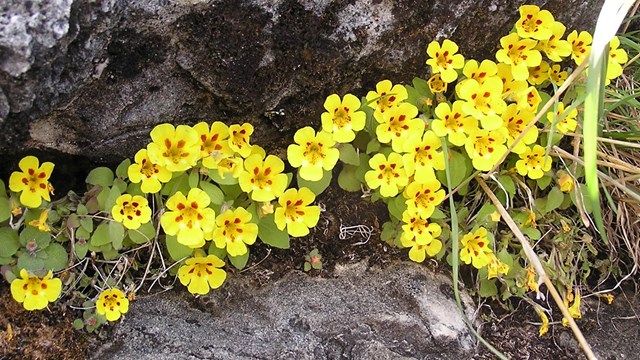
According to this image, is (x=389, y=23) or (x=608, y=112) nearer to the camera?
(x=389, y=23)

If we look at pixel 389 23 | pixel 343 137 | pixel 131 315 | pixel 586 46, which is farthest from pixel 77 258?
pixel 586 46

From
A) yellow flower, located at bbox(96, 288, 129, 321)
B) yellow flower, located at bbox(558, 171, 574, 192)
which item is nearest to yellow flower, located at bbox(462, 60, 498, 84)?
yellow flower, located at bbox(558, 171, 574, 192)

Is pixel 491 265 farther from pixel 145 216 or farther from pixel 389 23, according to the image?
pixel 145 216

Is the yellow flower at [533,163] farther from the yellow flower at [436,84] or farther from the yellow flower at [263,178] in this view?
the yellow flower at [263,178]

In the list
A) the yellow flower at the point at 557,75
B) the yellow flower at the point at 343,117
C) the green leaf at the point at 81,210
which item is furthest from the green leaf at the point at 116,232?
the yellow flower at the point at 557,75

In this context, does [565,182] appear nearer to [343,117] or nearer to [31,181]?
[343,117]

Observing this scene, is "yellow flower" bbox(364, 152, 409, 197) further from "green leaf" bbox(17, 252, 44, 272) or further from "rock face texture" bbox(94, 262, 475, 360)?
"green leaf" bbox(17, 252, 44, 272)
